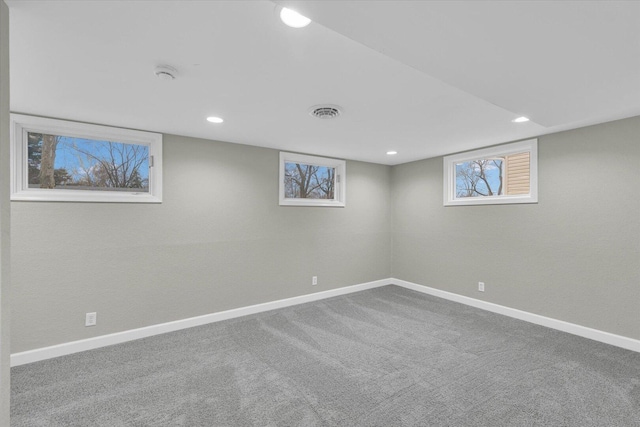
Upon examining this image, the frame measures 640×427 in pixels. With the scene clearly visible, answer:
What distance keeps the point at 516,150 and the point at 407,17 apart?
3.20 meters

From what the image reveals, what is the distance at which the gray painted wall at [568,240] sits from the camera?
2.72m

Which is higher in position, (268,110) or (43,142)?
(268,110)

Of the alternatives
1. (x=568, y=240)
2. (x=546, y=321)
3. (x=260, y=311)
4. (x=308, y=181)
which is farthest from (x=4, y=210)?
(x=546, y=321)

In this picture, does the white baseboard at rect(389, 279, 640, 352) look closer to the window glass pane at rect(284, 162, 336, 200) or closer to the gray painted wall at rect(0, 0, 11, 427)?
the window glass pane at rect(284, 162, 336, 200)

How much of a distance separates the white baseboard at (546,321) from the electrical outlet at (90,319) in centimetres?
→ 430

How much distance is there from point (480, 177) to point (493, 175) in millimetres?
179

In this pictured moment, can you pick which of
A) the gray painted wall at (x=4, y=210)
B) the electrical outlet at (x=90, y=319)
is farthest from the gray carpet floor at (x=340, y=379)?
the gray painted wall at (x=4, y=210)

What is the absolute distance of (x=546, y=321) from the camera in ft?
10.6

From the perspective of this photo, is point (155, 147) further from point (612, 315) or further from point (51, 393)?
point (612, 315)

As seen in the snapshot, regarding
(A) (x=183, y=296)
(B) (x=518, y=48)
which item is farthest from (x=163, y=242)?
(B) (x=518, y=48)

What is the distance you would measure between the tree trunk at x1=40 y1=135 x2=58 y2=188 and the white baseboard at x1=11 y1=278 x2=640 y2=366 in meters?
1.52

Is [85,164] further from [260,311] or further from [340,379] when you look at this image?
[340,379]

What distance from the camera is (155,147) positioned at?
3102 millimetres

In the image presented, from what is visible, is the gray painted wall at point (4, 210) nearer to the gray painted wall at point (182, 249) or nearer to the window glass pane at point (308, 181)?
the gray painted wall at point (182, 249)
